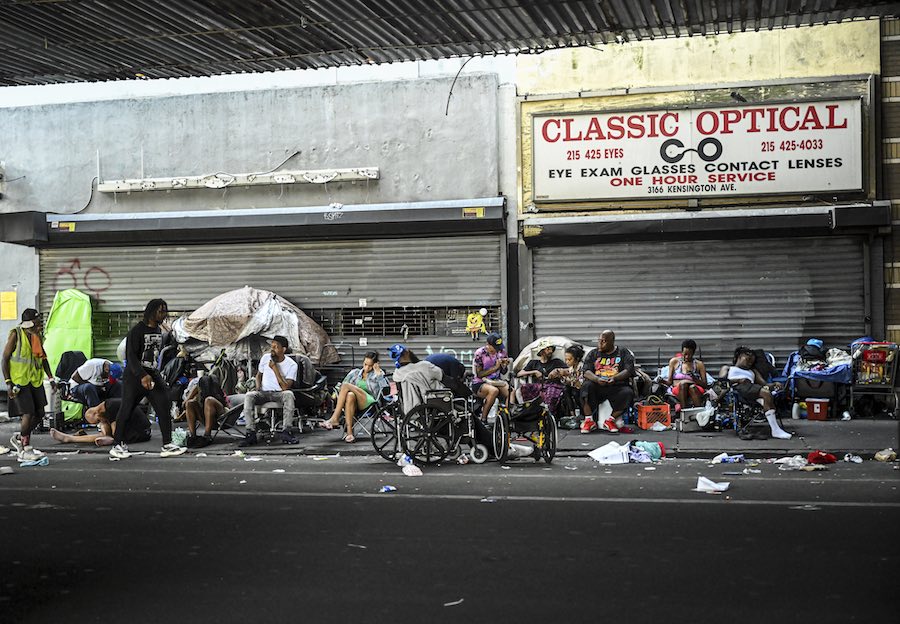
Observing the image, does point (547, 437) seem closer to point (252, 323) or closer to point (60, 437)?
point (252, 323)

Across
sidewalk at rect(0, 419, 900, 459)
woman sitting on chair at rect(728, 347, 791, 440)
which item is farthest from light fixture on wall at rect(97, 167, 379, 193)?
woman sitting on chair at rect(728, 347, 791, 440)

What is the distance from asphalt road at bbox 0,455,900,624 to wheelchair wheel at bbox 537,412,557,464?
88cm

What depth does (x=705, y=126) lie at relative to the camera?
15711 millimetres

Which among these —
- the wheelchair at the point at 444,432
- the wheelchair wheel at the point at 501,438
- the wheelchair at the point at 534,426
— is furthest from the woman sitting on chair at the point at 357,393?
the wheelchair at the point at 534,426

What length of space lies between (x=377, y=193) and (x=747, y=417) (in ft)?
24.9

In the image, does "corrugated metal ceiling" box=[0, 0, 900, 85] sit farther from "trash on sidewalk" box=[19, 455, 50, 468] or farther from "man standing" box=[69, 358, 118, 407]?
"man standing" box=[69, 358, 118, 407]

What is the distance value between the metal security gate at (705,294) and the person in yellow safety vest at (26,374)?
8.00 metres

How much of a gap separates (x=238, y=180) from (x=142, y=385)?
6156 mm

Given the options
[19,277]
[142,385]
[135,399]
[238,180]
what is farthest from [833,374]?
[19,277]

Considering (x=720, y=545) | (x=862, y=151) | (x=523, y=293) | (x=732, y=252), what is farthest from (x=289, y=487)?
(x=862, y=151)

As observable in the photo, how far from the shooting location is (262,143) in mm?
A: 17531

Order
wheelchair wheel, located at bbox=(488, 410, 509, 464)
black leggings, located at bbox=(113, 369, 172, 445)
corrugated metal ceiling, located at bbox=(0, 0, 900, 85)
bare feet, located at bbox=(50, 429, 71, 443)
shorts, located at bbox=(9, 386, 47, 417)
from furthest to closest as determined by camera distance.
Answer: bare feet, located at bbox=(50, 429, 71, 443)
black leggings, located at bbox=(113, 369, 172, 445)
shorts, located at bbox=(9, 386, 47, 417)
wheelchair wheel, located at bbox=(488, 410, 509, 464)
corrugated metal ceiling, located at bbox=(0, 0, 900, 85)

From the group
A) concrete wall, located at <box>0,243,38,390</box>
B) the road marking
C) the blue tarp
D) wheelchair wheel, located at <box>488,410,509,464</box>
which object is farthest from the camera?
concrete wall, located at <box>0,243,38,390</box>

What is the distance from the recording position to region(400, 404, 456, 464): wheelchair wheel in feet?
35.7
